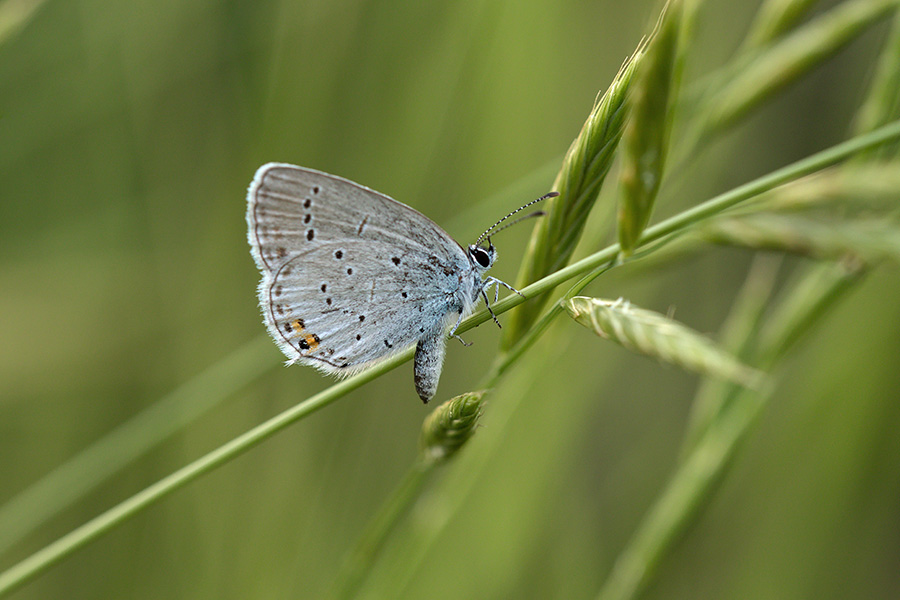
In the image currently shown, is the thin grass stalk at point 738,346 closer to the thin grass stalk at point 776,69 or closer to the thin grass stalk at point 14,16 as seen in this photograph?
the thin grass stalk at point 776,69

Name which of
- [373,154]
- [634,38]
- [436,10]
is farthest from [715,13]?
[373,154]

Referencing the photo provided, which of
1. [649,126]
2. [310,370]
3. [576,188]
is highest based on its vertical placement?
[649,126]

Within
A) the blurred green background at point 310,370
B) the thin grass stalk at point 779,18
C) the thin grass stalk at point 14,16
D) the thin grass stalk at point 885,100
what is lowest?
the blurred green background at point 310,370

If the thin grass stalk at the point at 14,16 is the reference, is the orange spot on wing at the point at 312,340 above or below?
below

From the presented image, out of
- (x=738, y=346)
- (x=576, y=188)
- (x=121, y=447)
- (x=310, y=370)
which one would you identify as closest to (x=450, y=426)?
(x=576, y=188)

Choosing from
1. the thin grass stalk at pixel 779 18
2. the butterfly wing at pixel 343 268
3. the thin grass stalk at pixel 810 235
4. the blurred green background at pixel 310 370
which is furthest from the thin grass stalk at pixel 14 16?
the thin grass stalk at pixel 779 18

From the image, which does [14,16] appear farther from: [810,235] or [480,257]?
[810,235]

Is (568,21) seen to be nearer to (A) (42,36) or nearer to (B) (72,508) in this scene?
(A) (42,36)
